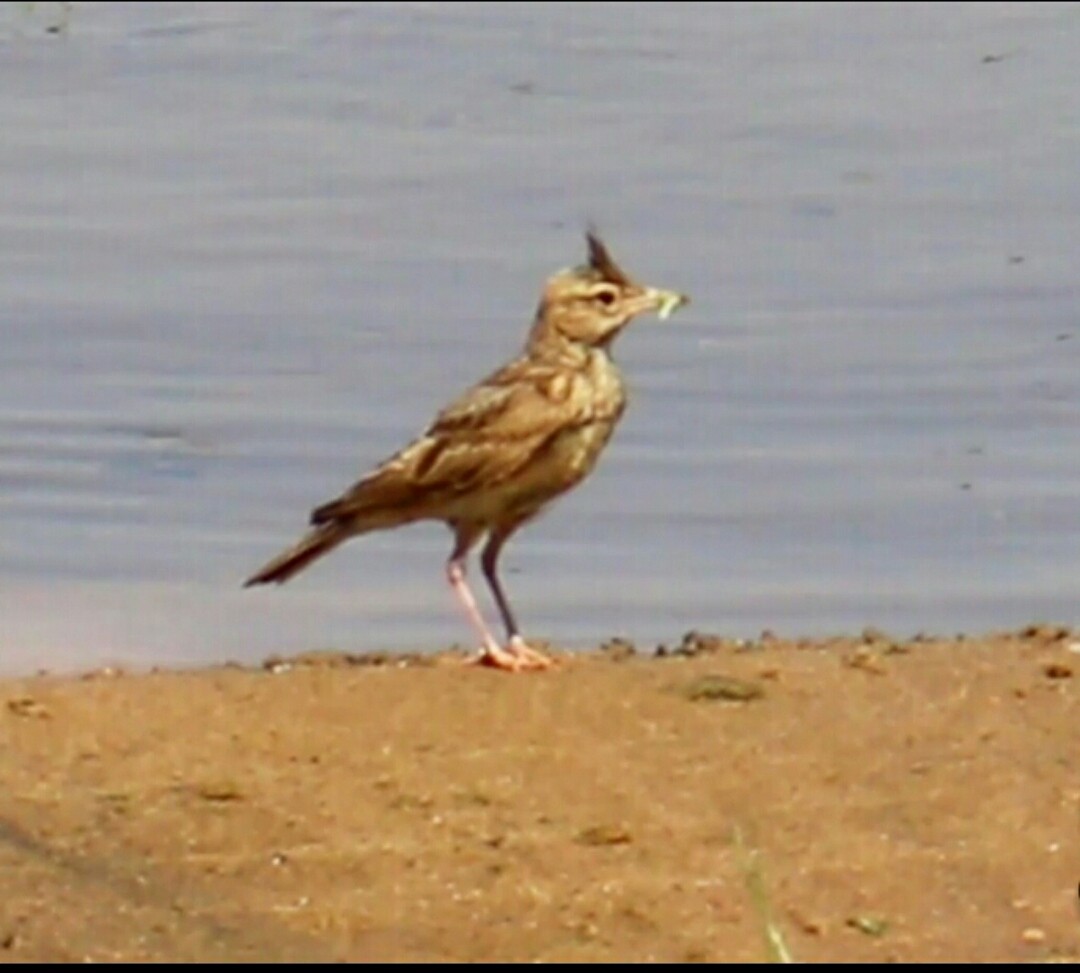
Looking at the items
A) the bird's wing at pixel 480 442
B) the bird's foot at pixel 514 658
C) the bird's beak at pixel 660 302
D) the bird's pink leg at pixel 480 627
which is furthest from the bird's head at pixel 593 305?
the bird's foot at pixel 514 658

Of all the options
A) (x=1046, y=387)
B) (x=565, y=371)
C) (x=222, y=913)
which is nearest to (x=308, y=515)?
(x=565, y=371)

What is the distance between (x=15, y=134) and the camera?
1628cm

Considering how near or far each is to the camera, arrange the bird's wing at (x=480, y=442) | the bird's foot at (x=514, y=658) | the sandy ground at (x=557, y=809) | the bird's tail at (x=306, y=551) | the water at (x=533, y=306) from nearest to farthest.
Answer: the sandy ground at (x=557, y=809)
the bird's foot at (x=514, y=658)
the bird's wing at (x=480, y=442)
the bird's tail at (x=306, y=551)
the water at (x=533, y=306)

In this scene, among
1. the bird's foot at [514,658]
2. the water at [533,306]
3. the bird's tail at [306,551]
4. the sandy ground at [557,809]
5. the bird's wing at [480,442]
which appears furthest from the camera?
the water at [533,306]

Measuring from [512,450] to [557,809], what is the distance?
156 centimetres

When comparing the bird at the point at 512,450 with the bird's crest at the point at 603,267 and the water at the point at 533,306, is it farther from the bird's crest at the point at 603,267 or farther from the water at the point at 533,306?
the water at the point at 533,306

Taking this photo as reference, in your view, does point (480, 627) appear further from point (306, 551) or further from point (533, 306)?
point (533, 306)

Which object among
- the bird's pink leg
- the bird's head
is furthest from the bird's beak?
the bird's pink leg

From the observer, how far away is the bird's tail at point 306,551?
31.0ft

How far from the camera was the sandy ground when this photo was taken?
7.16 meters

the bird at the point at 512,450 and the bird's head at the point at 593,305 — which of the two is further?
the bird's head at the point at 593,305

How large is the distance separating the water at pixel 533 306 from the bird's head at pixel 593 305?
853mm

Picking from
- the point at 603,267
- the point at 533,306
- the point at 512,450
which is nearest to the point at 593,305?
the point at 603,267

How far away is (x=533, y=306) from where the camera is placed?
42.8 feet
